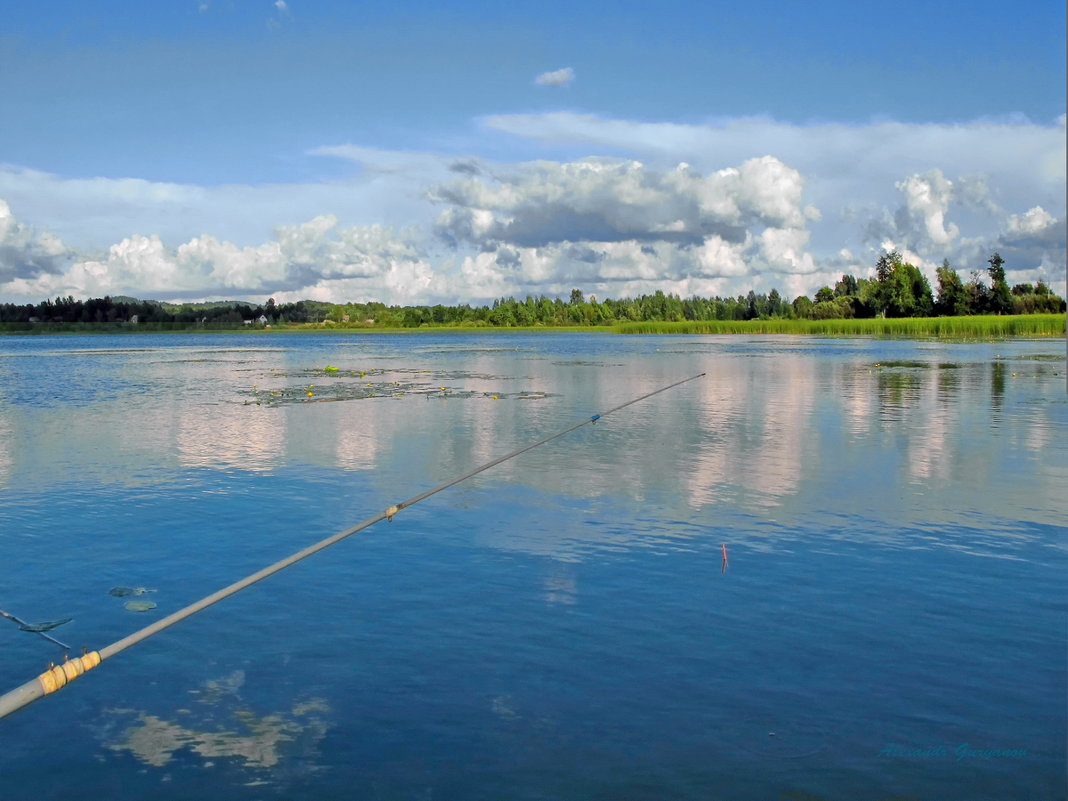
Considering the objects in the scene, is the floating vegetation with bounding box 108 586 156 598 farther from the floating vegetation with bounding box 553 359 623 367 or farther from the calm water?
the floating vegetation with bounding box 553 359 623 367

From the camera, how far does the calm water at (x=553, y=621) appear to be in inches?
277

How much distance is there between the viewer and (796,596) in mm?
10789

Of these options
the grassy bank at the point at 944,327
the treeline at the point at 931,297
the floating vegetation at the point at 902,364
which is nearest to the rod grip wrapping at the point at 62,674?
the floating vegetation at the point at 902,364

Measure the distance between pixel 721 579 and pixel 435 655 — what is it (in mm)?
3962

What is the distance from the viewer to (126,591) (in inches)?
432

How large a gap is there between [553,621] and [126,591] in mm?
4990

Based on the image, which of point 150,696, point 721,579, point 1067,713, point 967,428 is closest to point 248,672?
point 150,696

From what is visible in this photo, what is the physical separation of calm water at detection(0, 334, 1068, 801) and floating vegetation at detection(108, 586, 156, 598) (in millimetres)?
254

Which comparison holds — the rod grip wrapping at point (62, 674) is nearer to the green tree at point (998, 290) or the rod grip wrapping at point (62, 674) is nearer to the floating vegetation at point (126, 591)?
the floating vegetation at point (126, 591)

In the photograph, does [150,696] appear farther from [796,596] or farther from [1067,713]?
[1067,713]

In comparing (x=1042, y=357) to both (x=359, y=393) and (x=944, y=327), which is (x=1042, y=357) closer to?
(x=359, y=393)

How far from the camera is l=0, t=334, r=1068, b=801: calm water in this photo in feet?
23.1

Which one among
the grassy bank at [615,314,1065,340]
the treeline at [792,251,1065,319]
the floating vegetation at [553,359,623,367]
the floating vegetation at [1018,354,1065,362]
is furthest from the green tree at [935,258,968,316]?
the floating vegetation at [553,359,623,367]

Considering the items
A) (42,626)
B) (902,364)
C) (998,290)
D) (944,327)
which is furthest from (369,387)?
(998,290)
